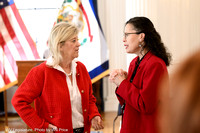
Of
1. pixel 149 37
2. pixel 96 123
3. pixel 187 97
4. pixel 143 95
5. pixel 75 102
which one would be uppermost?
pixel 187 97

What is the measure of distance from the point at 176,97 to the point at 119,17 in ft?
23.1

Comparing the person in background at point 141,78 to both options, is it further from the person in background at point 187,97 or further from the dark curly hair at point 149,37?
the person in background at point 187,97

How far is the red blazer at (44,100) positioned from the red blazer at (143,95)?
0.40 metres

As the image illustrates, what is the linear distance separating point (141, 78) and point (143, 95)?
15 cm

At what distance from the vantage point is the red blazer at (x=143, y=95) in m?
2.02

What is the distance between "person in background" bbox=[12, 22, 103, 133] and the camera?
2256mm

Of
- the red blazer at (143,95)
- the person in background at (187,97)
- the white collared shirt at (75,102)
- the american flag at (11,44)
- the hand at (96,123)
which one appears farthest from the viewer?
the american flag at (11,44)

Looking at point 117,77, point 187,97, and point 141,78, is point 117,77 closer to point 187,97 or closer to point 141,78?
point 141,78

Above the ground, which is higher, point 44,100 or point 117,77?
point 117,77

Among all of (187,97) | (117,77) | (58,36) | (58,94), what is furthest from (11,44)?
(187,97)

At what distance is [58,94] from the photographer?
7.49 feet

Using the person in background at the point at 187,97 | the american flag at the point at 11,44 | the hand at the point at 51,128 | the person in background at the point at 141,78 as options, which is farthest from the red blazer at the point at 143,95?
the american flag at the point at 11,44

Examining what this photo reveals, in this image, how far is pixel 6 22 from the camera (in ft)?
20.1

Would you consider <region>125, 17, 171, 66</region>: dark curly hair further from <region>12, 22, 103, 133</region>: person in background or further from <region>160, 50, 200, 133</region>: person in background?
<region>160, 50, 200, 133</region>: person in background
